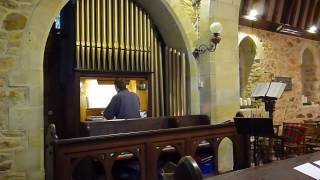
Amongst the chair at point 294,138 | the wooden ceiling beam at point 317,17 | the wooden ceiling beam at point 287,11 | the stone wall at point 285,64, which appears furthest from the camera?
the wooden ceiling beam at point 317,17

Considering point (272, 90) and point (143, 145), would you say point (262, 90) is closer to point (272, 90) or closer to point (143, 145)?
point (272, 90)

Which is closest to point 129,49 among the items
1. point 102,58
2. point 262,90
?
point 102,58

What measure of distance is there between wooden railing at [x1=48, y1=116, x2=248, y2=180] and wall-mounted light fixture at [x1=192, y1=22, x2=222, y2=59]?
5.04 feet

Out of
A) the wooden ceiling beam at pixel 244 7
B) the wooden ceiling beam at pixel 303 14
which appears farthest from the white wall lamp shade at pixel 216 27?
the wooden ceiling beam at pixel 303 14

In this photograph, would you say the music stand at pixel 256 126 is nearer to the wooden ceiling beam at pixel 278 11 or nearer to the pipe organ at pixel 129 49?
the pipe organ at pixel 129 49

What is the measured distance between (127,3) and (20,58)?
222cm

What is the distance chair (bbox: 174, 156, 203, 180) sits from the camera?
122 cm

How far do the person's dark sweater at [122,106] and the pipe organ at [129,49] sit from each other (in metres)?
0.61

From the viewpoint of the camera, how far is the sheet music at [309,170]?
1870 mm

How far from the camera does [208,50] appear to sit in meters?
4.89

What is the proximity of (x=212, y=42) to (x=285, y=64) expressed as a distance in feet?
12.9

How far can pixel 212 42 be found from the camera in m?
4.77

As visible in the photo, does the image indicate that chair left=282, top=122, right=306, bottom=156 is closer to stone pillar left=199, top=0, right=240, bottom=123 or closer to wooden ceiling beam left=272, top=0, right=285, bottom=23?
stone pillar left=199, top=0, right=240, bottom=123

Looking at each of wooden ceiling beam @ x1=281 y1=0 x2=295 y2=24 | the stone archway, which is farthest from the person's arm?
wooden ceiling beam @ x1=281 y1=0 x2=295 y2=24
